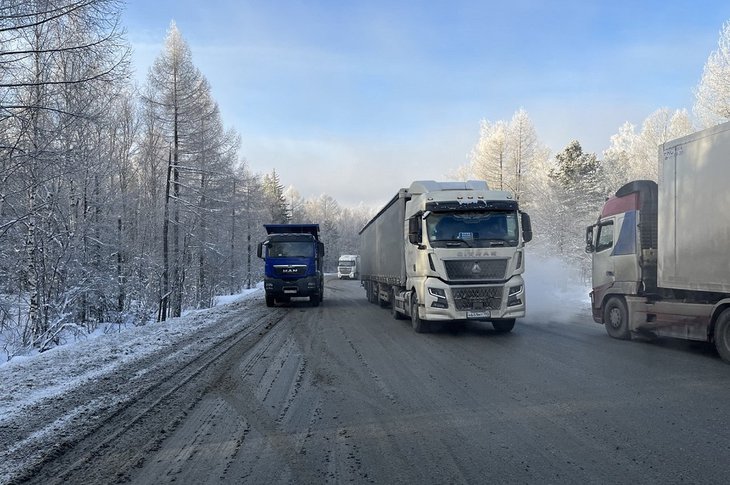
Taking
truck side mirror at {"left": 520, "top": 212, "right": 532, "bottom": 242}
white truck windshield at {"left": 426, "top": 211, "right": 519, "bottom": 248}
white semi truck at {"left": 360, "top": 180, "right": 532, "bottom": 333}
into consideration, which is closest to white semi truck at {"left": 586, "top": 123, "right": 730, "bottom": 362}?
truck side mirror at {"left": 520, "top": 212, "right": 532, "bottom": 242}

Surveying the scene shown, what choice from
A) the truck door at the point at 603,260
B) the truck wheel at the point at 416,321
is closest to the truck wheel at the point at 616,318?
the truck door at the point at 603,260

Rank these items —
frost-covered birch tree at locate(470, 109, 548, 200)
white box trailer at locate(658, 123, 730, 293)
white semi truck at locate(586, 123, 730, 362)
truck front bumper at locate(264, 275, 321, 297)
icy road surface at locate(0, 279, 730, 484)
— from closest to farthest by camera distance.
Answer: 1. icy road surface at locate(0, 279, 730, 484)
2. white box trailer at locate(658, 123, 730, 293)
3. white semi truck at locate(586, 123, 730, 362)
4. truck front bumper at locate(264, 275, 321, 297)
5. frost-covered birch tree at locate(470, 109, 548, 200)

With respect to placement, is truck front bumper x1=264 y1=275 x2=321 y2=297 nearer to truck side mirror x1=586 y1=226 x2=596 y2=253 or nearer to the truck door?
truck side mirror x1=586 y1=226 x2=596 y2=253

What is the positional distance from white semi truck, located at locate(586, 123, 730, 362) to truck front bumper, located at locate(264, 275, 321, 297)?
39.7 feet

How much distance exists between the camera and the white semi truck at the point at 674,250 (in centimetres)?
816

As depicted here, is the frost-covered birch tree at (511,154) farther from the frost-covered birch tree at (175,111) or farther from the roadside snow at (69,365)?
the roadside snow at (69,365)

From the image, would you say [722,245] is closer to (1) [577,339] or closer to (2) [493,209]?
(1) [577,339]

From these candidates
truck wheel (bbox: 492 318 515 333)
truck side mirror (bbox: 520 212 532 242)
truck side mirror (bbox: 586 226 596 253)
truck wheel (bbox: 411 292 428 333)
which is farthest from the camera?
truck side mirror (bbox: 586 226 596 253)

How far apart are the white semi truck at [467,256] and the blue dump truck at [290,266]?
902 centimetres

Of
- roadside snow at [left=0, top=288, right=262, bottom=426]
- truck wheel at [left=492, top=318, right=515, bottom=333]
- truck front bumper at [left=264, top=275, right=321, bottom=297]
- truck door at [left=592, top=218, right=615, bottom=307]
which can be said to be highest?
truck door at [left=592, top=218, right=615, bottom=307]

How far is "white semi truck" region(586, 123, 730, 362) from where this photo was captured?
816 centimetres

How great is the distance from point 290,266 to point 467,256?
1110 centimetres

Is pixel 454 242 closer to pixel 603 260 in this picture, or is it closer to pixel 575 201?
pixel 603 260

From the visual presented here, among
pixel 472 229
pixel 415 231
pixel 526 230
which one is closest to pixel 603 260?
pixel 526 230
